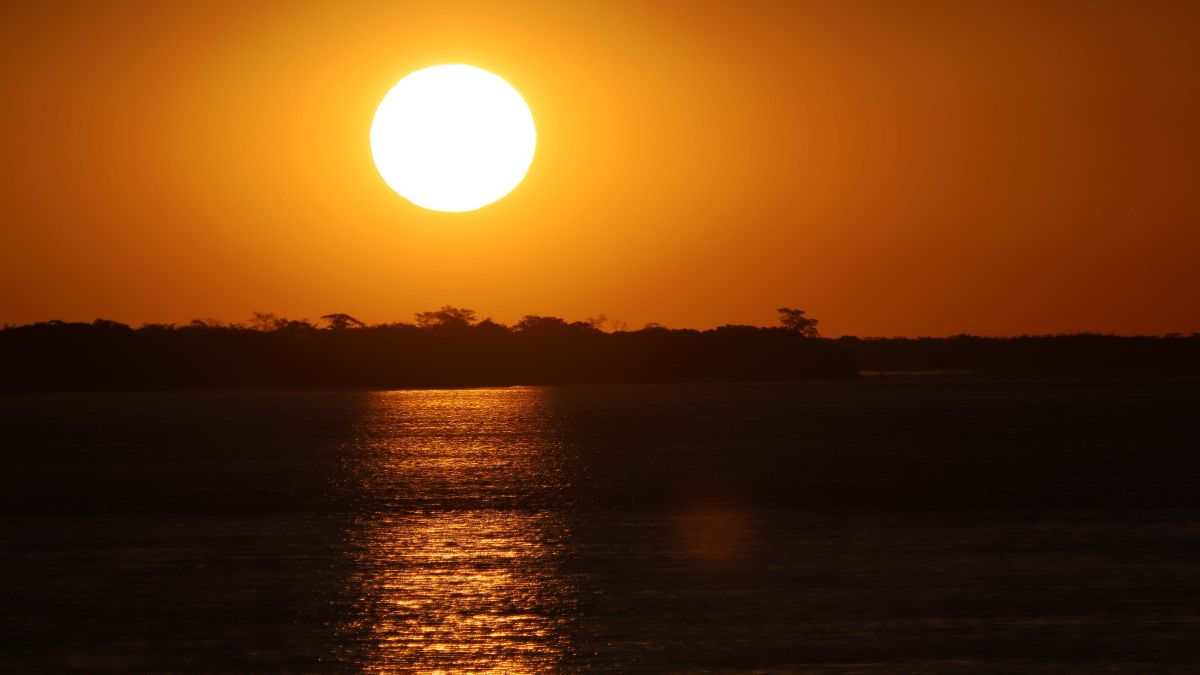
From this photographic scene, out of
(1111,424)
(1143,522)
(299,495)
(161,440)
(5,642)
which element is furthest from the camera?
(1111,424)

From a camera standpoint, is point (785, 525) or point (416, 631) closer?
point (416, 631)

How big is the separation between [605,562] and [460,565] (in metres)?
2.62

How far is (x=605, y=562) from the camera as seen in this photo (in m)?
26.7

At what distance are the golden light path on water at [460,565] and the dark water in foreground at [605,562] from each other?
0.09m

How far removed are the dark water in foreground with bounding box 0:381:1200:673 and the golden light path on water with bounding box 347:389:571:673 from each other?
9 centimetres

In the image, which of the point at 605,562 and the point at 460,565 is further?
the point at 605,562

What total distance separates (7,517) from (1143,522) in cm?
2711

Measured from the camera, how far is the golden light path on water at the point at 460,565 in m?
18.5

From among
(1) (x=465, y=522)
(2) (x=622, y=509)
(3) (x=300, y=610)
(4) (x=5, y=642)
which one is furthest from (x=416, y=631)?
(2) (x=622, y=509)

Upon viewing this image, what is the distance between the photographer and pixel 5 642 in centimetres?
1912

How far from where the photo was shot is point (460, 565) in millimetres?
26141

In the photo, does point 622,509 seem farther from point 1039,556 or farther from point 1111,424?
point 1111,424

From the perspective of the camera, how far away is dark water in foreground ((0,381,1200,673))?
18.5 metres

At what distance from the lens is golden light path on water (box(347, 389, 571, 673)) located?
60.5 feet
